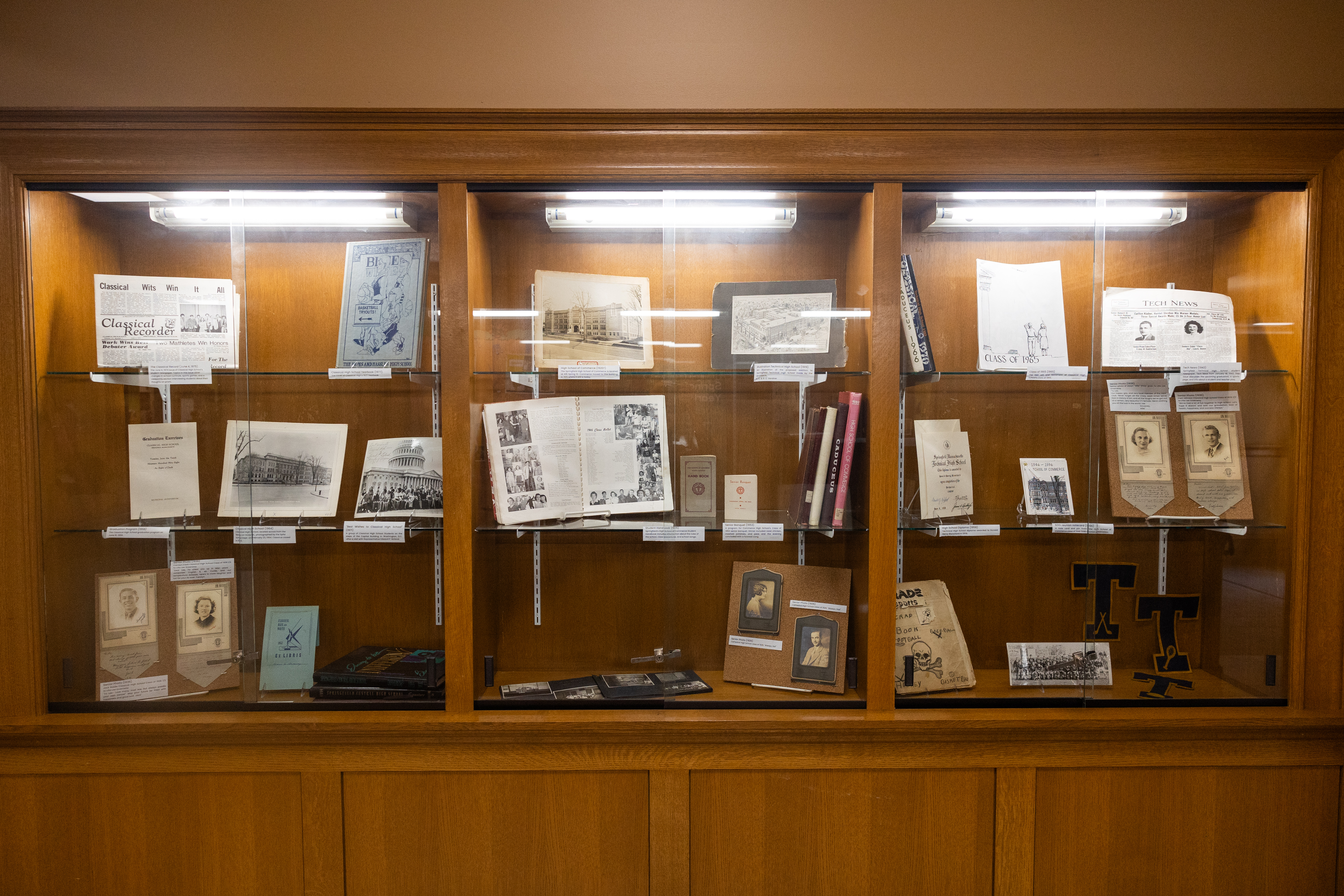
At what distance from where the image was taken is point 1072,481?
6.61ft

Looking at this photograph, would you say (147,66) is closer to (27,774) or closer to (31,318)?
(31,318)

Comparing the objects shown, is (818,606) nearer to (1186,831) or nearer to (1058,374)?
(1058,374)

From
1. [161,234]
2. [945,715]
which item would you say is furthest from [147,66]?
[945,715]

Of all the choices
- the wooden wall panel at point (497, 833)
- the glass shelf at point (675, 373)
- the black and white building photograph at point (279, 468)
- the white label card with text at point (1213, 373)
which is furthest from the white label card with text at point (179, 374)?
the white label card with text at point (1213, 373)

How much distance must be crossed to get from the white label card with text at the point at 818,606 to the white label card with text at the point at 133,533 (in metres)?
1.78

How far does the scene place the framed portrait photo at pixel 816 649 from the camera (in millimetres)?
1933

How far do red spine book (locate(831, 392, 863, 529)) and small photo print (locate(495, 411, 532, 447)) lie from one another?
2.85ft

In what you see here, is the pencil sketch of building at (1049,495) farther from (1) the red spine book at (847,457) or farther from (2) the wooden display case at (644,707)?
(1) the red spine book at (847,457)

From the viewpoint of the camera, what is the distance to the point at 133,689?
1.85 m

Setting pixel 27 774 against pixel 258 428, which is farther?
pixel 258 428

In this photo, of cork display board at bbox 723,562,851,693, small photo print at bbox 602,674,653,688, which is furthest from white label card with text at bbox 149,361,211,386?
cork display board at bbox 723,562,851,693

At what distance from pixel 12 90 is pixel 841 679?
9.53 feet

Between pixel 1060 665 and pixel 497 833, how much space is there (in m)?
1.64

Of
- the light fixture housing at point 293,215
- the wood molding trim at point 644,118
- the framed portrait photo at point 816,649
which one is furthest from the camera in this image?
the framed portrait photo at point 816,649
